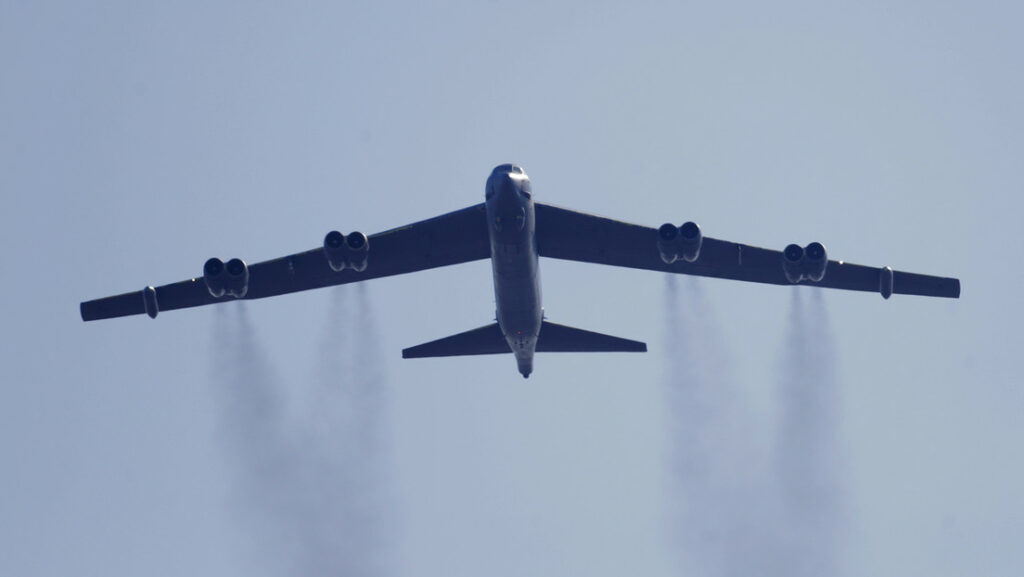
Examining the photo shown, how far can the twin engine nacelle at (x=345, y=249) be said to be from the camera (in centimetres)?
3903

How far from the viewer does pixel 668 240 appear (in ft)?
129

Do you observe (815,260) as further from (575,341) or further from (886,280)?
(575,341)

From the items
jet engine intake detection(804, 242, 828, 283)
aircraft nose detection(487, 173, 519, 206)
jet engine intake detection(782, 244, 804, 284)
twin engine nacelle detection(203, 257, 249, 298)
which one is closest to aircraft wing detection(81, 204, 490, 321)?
twin engine nacelle detection(203, 257, 249, 298)

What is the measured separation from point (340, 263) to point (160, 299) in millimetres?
6796

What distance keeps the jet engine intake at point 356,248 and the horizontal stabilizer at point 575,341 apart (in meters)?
5.29

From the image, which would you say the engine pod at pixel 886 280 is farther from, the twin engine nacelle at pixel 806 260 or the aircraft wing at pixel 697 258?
the twin engine nacelle at pixel 806 260

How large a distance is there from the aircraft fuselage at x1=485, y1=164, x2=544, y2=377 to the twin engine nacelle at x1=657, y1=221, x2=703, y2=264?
3268mm

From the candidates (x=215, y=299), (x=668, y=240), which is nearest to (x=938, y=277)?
(x=668, y=240)

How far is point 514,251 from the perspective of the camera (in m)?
37.8

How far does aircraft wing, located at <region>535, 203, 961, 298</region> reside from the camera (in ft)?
138

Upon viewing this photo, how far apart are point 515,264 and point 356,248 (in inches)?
165

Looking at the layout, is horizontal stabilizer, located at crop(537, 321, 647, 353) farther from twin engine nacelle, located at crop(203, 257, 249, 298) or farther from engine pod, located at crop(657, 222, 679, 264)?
twin engine nacelle, located at crop(203, 257, 249, 298)

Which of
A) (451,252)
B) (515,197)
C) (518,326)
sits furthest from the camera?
(451,252)

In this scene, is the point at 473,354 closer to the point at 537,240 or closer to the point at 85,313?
the point at 537,240
